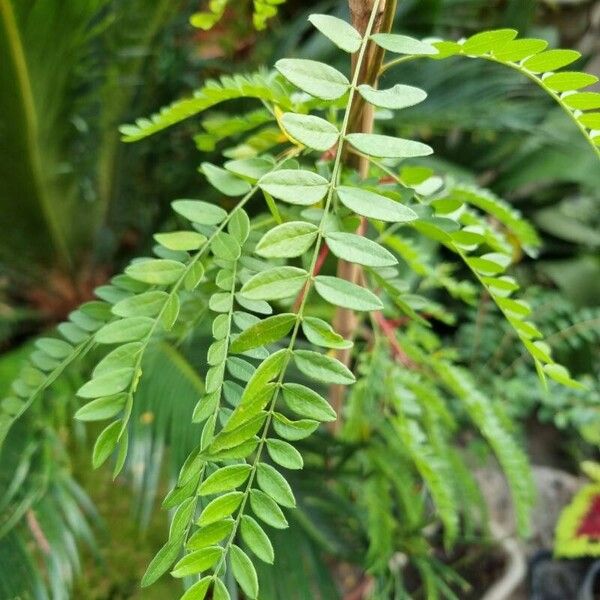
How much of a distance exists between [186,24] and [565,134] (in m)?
0.73

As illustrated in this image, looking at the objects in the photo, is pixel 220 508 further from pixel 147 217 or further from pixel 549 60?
pixel 147 217

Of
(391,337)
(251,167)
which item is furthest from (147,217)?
(251,167)

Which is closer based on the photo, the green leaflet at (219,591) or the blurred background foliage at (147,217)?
the green leaflet at (219,591)

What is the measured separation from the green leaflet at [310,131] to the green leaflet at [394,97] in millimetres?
25

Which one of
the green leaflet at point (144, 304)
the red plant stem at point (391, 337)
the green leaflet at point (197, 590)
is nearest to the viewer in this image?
the green leaflet at point (197, 590)

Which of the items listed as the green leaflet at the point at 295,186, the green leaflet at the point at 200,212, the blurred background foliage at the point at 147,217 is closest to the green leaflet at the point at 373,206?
the green leaflet at the point at 295,186

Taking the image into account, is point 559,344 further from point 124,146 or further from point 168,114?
point 124,146

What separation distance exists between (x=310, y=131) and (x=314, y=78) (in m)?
0.03

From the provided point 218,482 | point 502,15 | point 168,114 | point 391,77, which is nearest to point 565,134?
point 502,15

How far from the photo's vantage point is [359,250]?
28 centimetres

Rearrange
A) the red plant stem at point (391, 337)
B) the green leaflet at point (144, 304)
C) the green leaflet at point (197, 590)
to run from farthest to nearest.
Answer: the red plant stem at point (391, 337)
the green leaflet at point (144, 304)
the green leaflet at point (197, 590)

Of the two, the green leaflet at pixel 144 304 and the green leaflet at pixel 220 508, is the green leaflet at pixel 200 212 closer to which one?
the green leaflet at pixel 144 304

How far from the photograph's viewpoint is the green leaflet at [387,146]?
295mm

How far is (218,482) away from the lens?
0.28m
